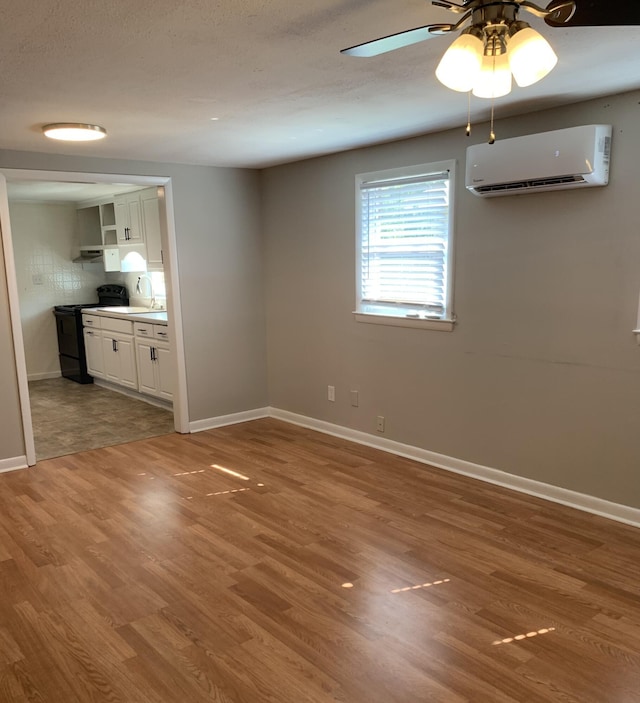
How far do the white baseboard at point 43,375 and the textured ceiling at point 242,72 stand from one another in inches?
166

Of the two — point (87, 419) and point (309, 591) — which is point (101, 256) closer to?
point (87, 419)

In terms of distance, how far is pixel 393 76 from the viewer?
2.54m

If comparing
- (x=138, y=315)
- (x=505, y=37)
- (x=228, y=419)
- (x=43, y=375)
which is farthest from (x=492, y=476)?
(x=43, y=375)

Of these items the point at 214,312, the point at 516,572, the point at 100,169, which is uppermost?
the point at 100,169

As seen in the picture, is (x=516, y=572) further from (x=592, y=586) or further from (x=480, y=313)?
(x=480, y=313)

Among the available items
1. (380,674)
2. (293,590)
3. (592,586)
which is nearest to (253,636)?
(293,590)

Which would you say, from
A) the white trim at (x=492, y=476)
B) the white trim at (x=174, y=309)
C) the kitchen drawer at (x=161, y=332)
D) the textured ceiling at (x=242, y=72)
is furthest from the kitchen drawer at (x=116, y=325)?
the textured ceiling at (x=242, y=72)

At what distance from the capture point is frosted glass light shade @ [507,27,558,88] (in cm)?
142

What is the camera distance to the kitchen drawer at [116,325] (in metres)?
6.10

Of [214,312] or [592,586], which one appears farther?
[214,312]

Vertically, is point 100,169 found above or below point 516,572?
above

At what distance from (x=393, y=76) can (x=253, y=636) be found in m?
2.40

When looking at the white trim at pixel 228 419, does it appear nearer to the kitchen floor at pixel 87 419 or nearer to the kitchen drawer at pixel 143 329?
the kitchen floor at pixel 87 419

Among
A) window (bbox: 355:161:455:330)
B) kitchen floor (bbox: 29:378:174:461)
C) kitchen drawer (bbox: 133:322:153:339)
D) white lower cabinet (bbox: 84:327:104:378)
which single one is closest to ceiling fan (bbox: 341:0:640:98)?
window (bbox: 355:161:455:330)
